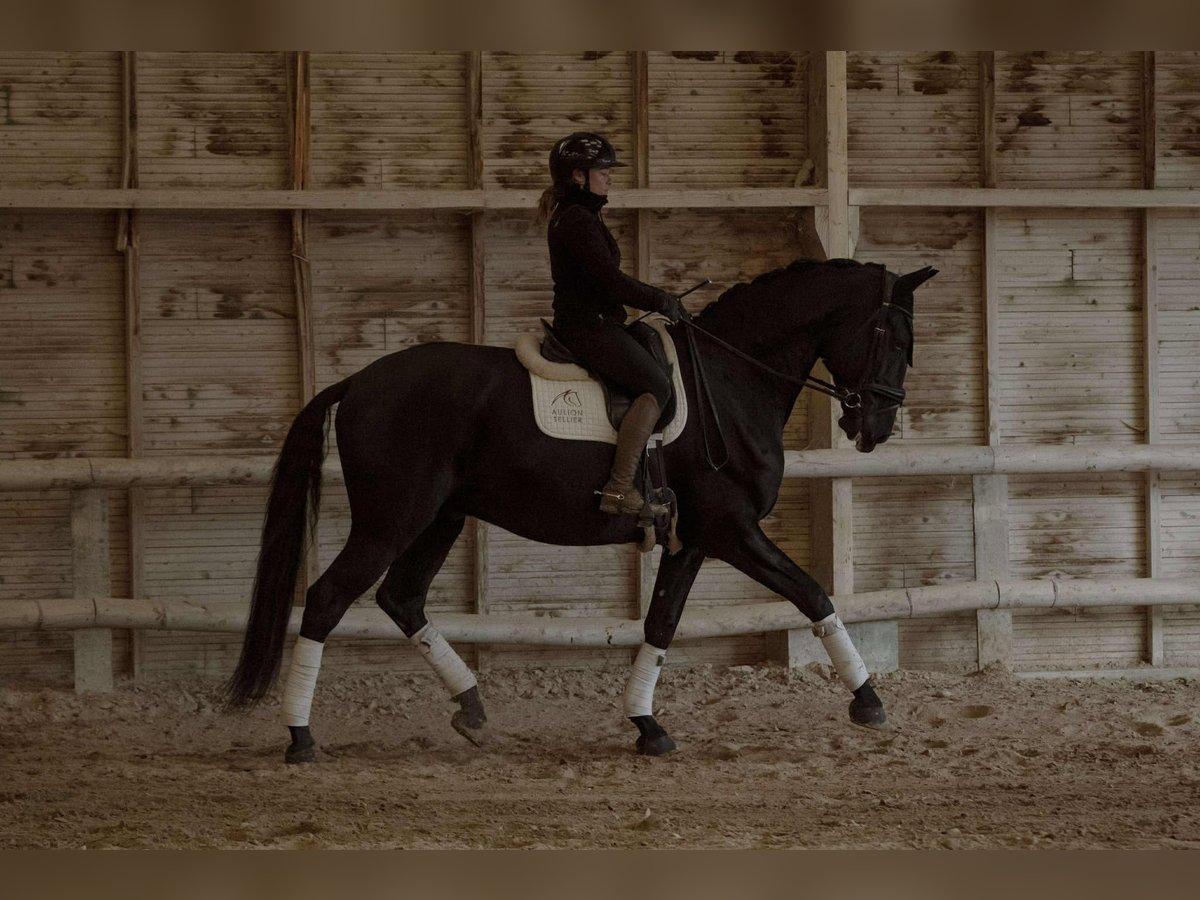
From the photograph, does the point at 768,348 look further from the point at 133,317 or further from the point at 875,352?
the point at 133,317

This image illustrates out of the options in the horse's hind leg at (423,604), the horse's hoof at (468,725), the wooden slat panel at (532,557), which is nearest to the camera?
the horse's hind leg at (423,604)

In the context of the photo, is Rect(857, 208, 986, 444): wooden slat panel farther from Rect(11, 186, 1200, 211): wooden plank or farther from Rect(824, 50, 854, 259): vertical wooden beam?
Rect(824, 50, 854, 259): vertical wooden beam

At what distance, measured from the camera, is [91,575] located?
22.2 ft

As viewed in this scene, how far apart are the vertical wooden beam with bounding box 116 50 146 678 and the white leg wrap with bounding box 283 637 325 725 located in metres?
2.00

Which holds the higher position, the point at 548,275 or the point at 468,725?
the point at 548,275

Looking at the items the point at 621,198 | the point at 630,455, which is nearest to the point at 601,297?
the point at 630,455

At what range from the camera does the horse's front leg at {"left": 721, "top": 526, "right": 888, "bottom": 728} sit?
5.44 meters

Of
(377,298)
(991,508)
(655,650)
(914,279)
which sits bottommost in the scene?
(655,650)

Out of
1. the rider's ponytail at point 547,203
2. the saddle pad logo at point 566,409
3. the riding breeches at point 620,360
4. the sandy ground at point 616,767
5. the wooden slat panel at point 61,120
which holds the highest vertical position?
the wooden slat panel at point 61,120

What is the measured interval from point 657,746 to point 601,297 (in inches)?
82.6

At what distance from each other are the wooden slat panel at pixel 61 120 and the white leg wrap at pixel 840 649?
15.5 ft

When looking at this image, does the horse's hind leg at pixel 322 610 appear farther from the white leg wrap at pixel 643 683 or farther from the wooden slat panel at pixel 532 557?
the wooden slat panel at pixel 532 557

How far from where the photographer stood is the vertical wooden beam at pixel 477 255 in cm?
707

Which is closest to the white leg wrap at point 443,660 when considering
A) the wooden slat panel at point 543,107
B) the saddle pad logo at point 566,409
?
the saddle pad logo at point 566,409
